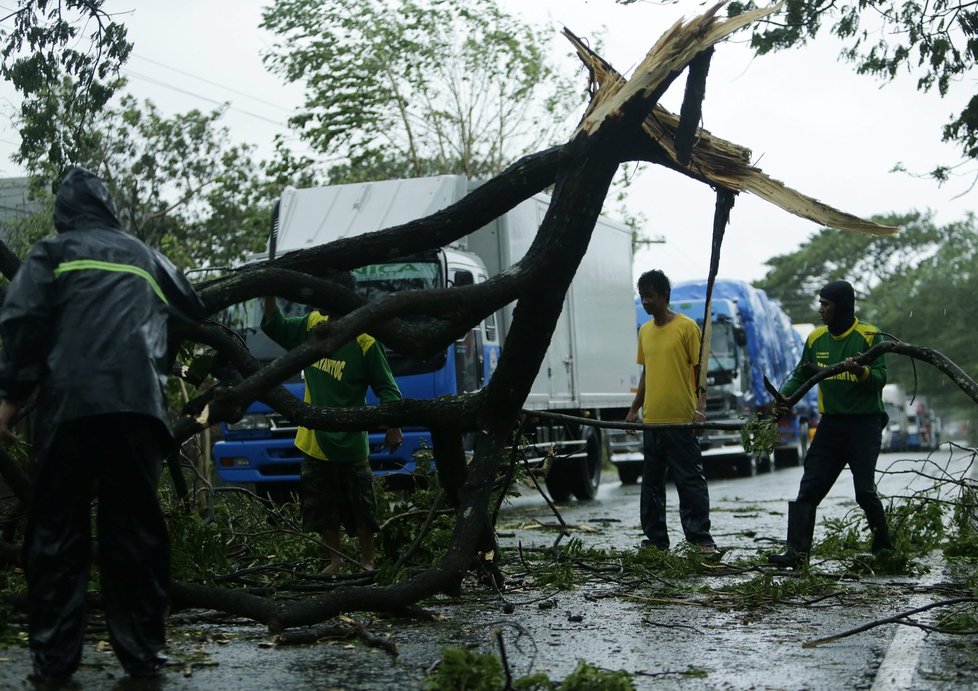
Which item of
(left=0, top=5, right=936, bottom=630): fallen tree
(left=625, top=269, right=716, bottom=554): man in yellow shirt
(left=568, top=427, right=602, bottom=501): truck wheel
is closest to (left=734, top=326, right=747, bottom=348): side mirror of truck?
(left=568, top=427, right=602, bottom=501): truck wheel

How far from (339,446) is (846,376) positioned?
332cm

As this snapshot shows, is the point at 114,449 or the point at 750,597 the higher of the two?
the point at 114,449

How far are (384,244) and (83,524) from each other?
2.42 m

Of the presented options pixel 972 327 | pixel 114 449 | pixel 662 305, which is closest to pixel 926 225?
pixel 972 327

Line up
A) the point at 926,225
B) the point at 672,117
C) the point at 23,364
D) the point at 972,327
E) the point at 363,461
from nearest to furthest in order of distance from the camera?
the point at 23,364
the point at 672,117
the point at 363,461
the point at 972,327
the point at 926,225

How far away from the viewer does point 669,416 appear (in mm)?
9602

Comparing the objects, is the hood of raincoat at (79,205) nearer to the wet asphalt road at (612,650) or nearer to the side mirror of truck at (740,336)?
the wet asphalt road at (612,650)

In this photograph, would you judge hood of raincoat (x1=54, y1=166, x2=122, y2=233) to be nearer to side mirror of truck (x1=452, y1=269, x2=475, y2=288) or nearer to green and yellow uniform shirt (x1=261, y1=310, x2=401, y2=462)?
green and yellow uniform shirt (x1=261, y1=310, x2=401, y2=462)

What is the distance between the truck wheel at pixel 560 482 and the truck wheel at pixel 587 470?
0.18ft

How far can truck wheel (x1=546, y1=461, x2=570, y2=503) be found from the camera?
56.5 ft

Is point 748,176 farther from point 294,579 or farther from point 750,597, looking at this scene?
point 294,579

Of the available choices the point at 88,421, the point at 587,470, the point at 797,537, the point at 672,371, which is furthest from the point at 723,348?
the point at 88,421

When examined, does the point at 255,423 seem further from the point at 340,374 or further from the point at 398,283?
the point at 340,374

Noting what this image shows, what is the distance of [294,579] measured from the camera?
24.0ft
